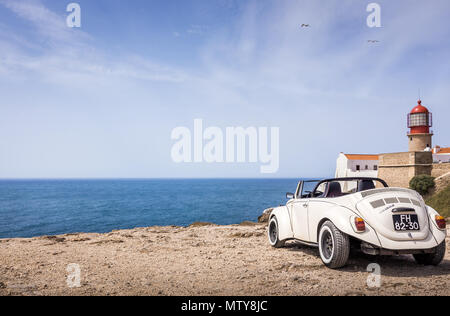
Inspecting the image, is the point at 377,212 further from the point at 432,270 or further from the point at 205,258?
the point at 205,258

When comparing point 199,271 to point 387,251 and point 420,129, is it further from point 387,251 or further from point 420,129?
point 420,129

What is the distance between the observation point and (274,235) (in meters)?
8.58

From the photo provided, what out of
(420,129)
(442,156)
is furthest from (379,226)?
(442,156)

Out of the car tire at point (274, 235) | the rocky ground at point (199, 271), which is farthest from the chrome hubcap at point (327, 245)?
the car tire at point (274, 235)

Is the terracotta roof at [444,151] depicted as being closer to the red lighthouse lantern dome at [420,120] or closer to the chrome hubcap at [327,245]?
the red lighthouse lantern dome at [420,120]

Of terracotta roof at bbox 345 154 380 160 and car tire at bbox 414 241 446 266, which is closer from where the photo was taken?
car tire at bbox 414 241 446 266

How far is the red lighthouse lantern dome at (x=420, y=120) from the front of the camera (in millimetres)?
45875

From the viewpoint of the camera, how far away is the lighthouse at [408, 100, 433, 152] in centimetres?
4559

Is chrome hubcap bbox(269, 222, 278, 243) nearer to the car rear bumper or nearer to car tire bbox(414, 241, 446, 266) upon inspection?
the car rear bumper

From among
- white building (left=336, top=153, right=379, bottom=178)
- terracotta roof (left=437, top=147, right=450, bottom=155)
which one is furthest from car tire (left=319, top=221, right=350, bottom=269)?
terracotta roof (left=437, top=147, right=450, bottom=155)

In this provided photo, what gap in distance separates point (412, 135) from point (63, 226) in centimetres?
5033

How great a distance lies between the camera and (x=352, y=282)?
4.91 metres

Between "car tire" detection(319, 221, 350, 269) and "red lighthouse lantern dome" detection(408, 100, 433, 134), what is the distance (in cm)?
4809
